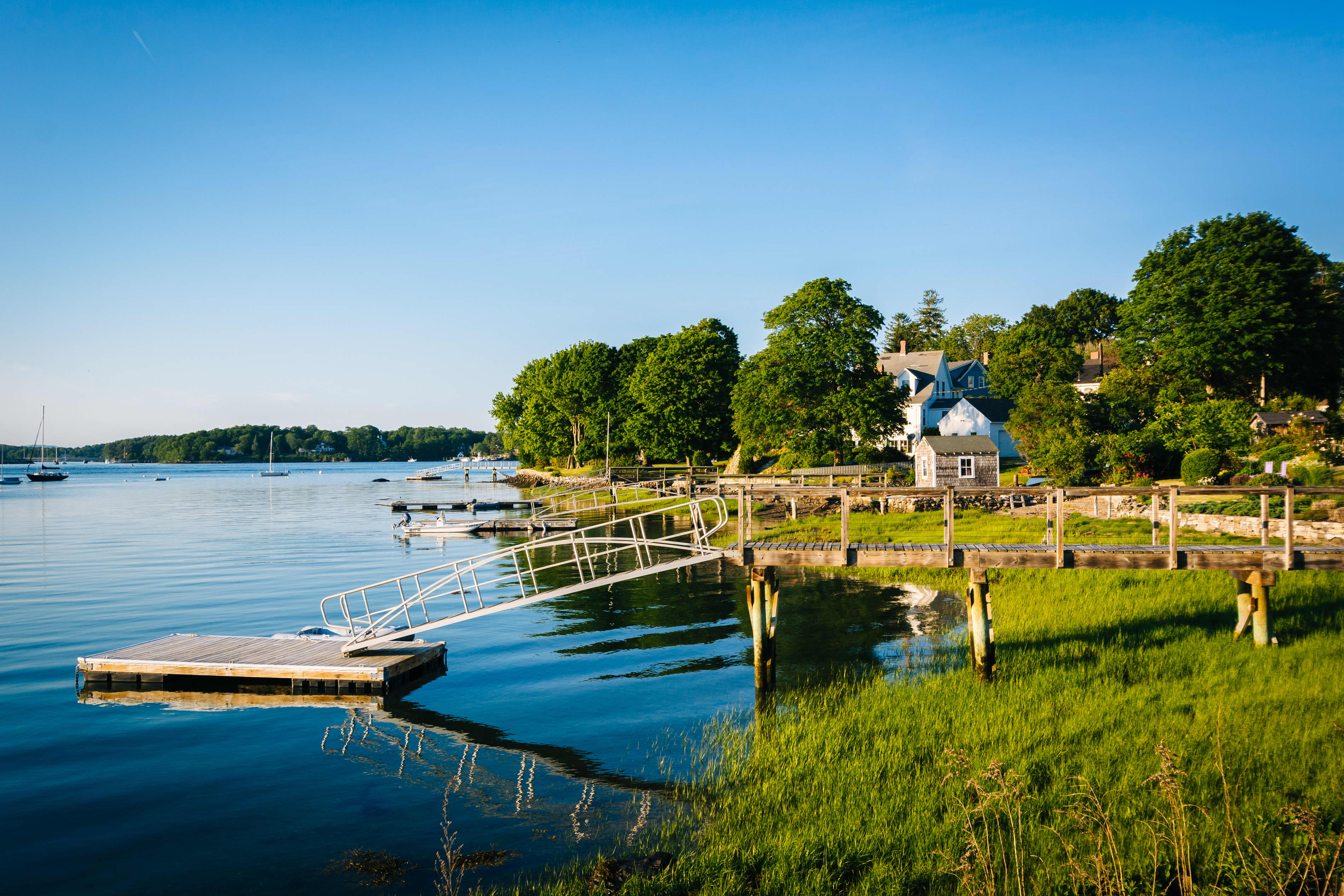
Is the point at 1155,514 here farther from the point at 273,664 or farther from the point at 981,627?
the point at 273,664

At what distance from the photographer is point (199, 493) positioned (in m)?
97.9

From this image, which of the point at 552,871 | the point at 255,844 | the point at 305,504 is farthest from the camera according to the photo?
the point at 305,504

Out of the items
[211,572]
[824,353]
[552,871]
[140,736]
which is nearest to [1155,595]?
[552,871]

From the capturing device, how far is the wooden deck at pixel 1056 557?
1300cm

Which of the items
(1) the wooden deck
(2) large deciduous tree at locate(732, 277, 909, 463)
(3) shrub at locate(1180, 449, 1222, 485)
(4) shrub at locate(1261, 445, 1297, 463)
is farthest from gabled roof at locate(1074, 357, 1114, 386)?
(1) the wooden deck

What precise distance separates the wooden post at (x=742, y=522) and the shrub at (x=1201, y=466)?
30.6 m

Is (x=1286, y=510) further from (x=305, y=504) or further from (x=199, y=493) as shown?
(x=199, y=493)

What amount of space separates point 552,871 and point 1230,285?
2327 inches

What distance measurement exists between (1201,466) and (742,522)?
106 feet

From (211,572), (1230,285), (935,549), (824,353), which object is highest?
(1230,285)

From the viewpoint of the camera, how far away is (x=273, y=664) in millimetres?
15203

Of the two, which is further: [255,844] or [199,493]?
[199,493]

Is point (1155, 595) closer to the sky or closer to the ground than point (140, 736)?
closer to the sky

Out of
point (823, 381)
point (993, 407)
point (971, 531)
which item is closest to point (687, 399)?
point (823, 381)
